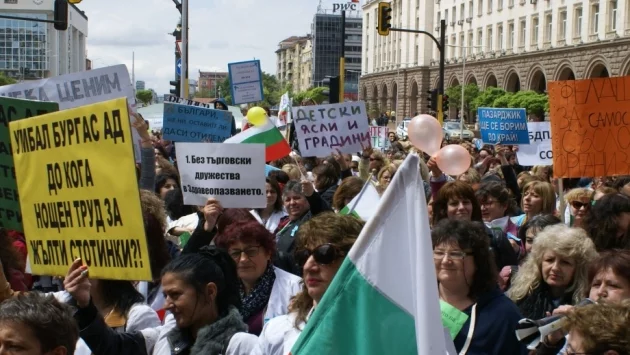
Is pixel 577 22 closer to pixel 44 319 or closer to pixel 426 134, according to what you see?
pixel 426 134

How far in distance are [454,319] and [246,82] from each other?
1437 cm

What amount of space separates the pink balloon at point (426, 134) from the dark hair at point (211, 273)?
6.53m

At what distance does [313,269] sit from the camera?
4102 millimetres

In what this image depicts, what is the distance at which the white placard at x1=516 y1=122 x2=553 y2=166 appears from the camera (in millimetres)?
12359

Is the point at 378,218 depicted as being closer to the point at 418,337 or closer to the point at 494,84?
the point at 418,337

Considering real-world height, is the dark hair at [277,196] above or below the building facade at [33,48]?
below

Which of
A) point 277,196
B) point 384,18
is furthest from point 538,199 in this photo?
point 384,18

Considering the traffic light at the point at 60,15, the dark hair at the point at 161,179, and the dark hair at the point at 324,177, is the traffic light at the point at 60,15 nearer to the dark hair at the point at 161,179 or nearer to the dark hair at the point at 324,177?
the dark hair at the point at 161,179

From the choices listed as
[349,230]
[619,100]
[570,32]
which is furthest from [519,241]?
[570,32]

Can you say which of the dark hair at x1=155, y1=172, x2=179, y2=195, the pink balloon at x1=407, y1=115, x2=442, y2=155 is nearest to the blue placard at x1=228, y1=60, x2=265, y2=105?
the pink balloon at x1=407, y1=115, x2=442, y2=155

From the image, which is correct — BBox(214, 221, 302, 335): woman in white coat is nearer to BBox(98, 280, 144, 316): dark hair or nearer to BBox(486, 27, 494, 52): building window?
BBox(98, 280, 144, 316): dark hair

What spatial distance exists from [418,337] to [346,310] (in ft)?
0.85

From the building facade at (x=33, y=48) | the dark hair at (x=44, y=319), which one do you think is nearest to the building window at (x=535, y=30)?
the dark hair at (x=44, y=319)

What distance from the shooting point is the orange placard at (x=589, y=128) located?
764 centimetres
